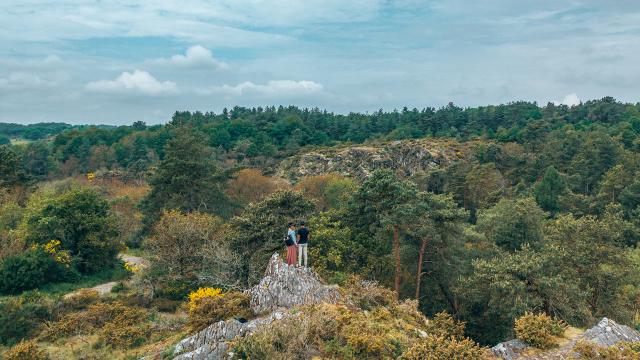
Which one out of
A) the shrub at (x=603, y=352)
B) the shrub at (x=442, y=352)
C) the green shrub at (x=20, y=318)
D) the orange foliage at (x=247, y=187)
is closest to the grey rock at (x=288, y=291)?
the shrub at (x=442, y=352)

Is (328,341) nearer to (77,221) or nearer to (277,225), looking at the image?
(277,225)

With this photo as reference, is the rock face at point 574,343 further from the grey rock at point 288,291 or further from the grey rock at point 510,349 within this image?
the grey rock at point 288,291

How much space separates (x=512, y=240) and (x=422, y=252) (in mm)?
7417

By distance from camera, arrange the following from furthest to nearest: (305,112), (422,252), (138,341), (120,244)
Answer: (305,112), (120,244), (422,252), (138,341)

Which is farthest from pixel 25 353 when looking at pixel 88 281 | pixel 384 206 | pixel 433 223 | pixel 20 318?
pixel 433 223

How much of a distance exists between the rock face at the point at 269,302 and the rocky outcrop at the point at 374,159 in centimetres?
5529

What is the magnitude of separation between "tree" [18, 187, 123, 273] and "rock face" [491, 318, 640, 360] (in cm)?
2836

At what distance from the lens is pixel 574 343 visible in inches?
468

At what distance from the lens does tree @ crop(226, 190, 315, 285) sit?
78.3 feet

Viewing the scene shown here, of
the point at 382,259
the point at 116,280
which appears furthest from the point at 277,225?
the point at 116,280

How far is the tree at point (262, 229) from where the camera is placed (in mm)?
23859

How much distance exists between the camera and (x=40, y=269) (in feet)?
93.1

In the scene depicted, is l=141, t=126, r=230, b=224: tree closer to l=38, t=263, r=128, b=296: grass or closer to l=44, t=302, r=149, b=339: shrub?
l=38, t=263, r=128, b=296: grass

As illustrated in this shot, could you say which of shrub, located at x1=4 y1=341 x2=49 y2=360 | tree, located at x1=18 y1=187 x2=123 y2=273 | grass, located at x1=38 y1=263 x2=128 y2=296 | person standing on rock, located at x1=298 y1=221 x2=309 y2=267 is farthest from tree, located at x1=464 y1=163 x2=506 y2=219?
shrub, located at x1=4 y1=341 x2=49 y2=360
